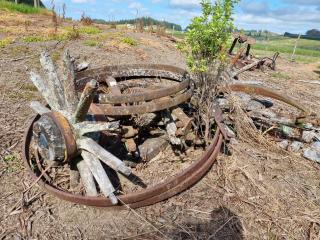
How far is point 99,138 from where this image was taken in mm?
4246

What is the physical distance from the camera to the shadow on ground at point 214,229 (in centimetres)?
364

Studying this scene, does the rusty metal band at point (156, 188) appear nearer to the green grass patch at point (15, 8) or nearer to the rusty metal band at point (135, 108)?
the rusty metal band at point (135, 108)

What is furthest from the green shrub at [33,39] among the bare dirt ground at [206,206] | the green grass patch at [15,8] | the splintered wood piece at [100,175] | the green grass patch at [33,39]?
the green grass patch at [15,8]

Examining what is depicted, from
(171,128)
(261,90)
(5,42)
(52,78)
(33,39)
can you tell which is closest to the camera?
(52,78)

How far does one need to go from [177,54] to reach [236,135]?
22.3 feet

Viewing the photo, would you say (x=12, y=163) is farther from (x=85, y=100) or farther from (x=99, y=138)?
(x=85, y=100)

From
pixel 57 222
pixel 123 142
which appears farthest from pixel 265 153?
pixel 57 222

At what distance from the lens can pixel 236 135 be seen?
549 cm

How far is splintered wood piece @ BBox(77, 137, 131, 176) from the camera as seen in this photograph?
3570mm

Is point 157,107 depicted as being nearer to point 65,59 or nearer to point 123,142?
point 123,142

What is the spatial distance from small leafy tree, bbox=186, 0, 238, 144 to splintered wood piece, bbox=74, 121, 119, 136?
160 centimetres

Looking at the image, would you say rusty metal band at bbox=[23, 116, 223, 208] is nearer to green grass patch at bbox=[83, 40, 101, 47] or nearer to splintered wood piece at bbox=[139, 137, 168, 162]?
splintered wood piece at bbox=[139, 137, 168, 162]

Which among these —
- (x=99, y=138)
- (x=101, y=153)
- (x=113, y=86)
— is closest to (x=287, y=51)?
(x=113, y=86)

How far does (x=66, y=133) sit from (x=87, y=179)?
0.62 m
